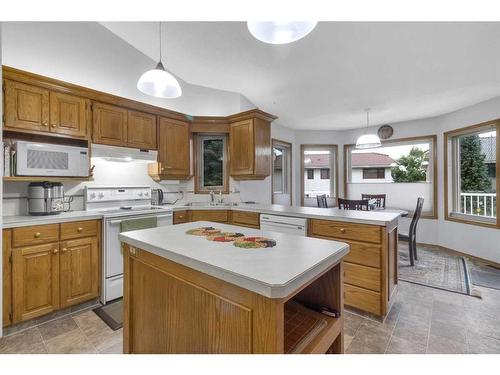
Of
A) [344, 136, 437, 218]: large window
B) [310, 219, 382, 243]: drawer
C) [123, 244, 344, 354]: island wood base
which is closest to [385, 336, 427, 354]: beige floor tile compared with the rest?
[310, 219, 382, 243]: drawer

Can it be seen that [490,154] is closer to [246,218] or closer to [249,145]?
[249,145]

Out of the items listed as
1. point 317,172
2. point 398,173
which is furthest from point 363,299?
point 317,172

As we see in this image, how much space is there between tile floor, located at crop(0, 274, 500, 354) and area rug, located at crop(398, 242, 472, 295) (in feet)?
1.31

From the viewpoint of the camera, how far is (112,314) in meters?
2.14

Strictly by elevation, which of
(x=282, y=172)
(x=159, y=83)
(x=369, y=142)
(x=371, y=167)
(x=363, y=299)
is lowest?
(x=363, y=299)

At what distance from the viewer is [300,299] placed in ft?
3.95

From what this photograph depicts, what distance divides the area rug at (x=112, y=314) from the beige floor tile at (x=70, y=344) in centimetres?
21

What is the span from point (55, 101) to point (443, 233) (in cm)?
607

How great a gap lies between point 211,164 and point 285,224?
1.78 m

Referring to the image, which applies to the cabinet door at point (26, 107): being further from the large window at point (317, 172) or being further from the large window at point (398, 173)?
the large window at point (398, 173)

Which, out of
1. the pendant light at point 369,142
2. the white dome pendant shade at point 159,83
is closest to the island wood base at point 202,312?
the white dome pendant shade at point 159,83

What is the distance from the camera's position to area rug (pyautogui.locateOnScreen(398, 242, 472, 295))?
109 inches
